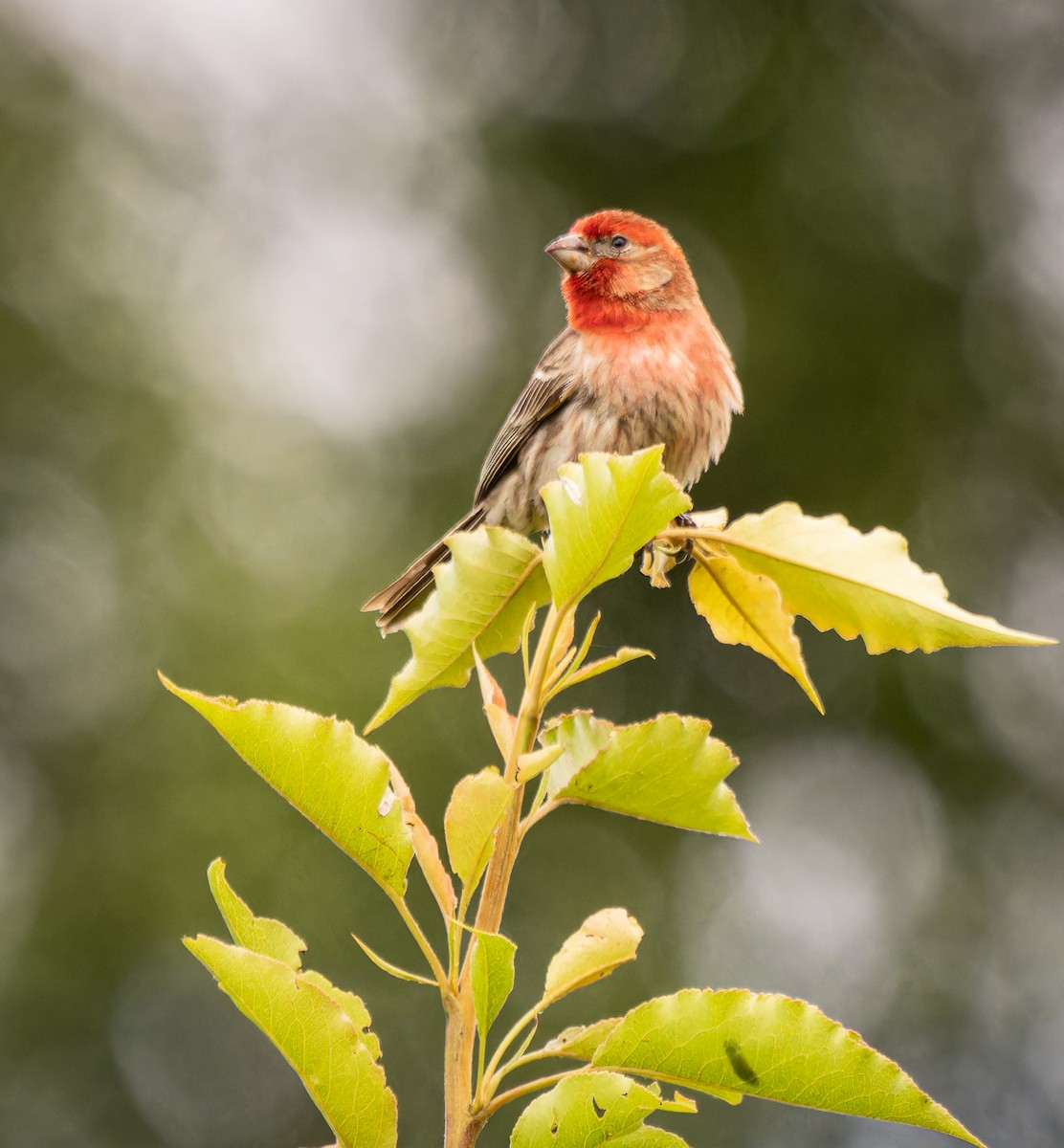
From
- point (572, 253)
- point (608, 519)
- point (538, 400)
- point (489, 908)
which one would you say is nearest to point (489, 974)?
point (489, 908)

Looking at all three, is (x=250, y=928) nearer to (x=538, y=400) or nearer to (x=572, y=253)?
(x=538, y=400)

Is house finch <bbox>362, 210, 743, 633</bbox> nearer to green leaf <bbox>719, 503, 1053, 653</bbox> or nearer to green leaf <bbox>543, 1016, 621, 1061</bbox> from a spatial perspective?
green leaf <bbox>719, 503, 1053, 653</bbox>

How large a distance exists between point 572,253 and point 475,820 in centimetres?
291

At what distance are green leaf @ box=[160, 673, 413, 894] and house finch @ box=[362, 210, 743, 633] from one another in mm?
2150

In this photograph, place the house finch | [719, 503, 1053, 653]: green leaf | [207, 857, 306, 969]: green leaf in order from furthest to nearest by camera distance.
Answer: the house finch
[719, 503, 1053, 653]: green leaf
[207, 857, 306, 969]: green leaf

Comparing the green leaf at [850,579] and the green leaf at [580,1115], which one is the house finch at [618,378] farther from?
the green leaf at [580,1115]

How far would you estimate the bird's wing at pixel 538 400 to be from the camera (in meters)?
4.21

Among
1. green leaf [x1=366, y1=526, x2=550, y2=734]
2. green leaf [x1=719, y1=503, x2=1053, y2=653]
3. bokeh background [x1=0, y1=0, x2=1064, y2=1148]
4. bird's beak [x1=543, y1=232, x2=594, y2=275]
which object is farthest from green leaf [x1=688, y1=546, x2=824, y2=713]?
bokeh background [x1=0, y1=0, x2=1064, y2=1148]

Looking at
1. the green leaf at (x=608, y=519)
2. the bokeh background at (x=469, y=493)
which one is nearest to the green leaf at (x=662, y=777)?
the green leaf at (x=608, y=519)

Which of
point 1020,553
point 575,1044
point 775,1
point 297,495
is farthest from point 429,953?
point 775,1

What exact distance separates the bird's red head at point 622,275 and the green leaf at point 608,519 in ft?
8.09

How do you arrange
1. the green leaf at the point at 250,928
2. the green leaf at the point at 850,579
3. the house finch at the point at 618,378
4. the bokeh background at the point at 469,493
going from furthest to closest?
the bokeh background at the point at 469,493 < the house finch at the point at 618,378 < the green leaf at the point at 850,579 < the green leaf at the point at 250,928

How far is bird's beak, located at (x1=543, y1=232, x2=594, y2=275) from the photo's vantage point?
4227 mm

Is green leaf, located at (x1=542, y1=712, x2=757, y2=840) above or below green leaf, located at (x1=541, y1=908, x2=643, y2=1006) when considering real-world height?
above
